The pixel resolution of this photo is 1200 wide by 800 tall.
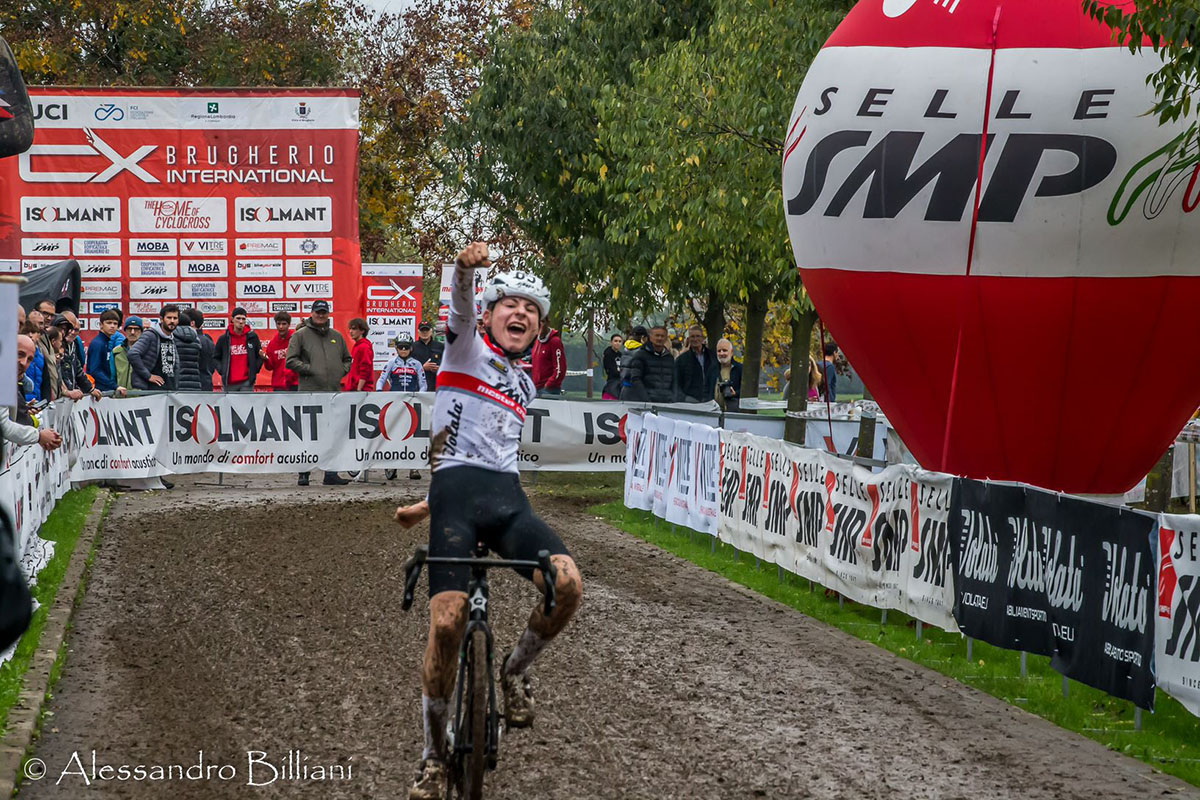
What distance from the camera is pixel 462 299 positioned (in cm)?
684

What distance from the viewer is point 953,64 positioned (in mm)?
13023

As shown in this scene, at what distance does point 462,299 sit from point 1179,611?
172 inches

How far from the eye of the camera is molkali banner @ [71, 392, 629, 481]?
2175cm

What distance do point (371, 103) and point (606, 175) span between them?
1640 cm

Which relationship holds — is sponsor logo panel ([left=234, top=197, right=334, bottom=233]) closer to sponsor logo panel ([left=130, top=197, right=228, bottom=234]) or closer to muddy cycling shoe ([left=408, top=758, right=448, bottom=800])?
sponsor logo panel ([left=130, top=197, right=228, bottom=234])

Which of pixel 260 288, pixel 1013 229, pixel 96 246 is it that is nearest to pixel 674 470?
pixel 1013 229

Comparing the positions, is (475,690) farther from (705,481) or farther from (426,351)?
(426,351)

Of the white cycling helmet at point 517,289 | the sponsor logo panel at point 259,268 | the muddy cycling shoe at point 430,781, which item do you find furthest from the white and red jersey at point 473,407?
the sponsor logo panel at point 259,268

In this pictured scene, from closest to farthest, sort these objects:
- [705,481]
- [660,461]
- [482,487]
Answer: [482,487], [705,481], [660,461]

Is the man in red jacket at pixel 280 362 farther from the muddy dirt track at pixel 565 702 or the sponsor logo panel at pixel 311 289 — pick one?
the muddy dirt track at pixel 565 702

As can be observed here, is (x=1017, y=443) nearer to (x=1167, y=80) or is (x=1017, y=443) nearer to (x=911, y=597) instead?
(x=911, y=597)

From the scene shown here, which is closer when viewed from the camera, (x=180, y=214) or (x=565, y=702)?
(x=565, y=702)

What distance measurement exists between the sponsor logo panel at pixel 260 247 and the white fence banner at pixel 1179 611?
19634 mm

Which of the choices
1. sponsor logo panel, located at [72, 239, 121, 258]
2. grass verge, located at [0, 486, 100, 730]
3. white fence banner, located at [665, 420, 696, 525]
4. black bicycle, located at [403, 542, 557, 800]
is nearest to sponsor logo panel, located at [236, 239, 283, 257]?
sponsor logo panel, located at [72, 239, 121, 258]
